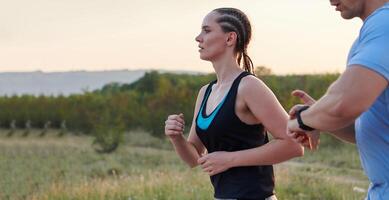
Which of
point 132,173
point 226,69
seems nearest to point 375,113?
point 226,69

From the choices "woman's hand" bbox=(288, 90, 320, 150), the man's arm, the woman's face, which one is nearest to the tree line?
the woman's face

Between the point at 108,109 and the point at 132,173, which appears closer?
the point at 132,173

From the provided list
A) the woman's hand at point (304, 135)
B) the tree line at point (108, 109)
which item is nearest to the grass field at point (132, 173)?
the tree line at point (108, 109)

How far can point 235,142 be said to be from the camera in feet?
10.9

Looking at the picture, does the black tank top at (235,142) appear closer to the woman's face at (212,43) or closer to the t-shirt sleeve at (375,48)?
the woman's face at (212,43)

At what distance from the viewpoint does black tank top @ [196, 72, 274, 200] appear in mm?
3283

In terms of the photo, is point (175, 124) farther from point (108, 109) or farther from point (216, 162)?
point (108, 109)

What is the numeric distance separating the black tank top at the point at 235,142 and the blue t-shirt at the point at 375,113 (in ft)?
2.71

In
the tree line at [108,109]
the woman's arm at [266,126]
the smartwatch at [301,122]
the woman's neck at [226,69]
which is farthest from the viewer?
the tree line at [108,109]

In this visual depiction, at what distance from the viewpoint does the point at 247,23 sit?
3.54 m

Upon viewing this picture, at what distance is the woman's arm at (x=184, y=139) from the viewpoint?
354 centimetres

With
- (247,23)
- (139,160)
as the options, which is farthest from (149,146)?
(247,23)

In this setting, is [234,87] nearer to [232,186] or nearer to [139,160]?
[232,186]

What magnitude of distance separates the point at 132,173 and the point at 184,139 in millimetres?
12243
